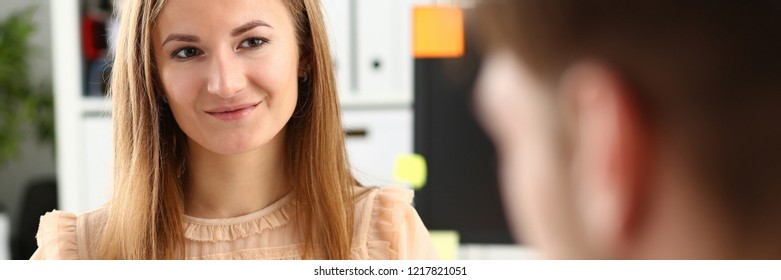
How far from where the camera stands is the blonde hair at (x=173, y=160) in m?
0.84

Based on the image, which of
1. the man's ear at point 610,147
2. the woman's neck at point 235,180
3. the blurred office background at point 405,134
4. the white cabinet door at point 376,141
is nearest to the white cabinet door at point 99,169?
the blurred office background at point 405,134

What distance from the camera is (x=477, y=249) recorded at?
3.13 ft

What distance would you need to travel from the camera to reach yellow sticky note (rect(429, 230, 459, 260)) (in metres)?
0.94

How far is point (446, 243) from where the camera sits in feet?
3.16

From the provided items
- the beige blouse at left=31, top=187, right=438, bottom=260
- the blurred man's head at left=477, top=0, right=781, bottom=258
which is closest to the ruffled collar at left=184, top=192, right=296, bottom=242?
the beige blouse at left=31, top=187, right=438, bottom=260

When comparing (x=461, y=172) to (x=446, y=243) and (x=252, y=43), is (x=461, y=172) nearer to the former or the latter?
(x=446, y=243)

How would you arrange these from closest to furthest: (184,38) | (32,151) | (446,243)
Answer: (184,38)
(446,243)
(32,151)

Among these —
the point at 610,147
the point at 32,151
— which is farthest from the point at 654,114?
the point at 32,151

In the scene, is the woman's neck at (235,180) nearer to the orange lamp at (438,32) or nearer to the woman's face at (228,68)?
the woman's face at (228,68)

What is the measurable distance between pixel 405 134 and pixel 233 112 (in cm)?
26

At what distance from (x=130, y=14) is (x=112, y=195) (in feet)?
0.68

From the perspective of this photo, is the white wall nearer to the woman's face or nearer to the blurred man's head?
the woman's face

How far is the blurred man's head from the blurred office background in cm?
20
